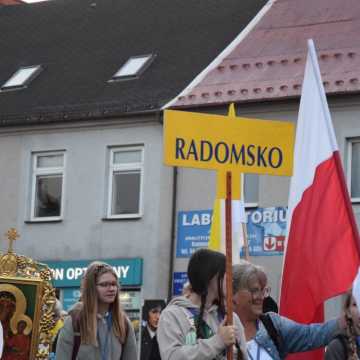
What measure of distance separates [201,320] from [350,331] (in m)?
1.06

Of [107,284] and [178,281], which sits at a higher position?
[178,281]

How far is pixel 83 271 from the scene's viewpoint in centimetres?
3186

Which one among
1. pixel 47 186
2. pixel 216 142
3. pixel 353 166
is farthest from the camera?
pixel 47 186

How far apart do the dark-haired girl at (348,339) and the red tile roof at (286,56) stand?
72.4 feet

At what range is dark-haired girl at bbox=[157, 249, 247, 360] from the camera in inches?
292

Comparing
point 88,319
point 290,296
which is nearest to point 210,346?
point 290,296

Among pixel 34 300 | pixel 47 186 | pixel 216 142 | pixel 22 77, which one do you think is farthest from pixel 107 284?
pixel 22 77

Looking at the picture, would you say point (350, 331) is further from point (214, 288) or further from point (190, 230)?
point (190, 230)

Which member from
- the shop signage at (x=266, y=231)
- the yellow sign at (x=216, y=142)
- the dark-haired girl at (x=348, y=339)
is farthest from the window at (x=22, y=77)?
the dark-haired girl at (x=348, y=339)

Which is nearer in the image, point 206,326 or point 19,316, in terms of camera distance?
point 206,326

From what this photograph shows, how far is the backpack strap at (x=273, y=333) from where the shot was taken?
8.21 metres

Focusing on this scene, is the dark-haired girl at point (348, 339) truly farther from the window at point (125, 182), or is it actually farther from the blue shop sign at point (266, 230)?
the window at point (125, 182)

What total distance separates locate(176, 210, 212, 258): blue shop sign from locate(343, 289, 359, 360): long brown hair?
76.2 ft

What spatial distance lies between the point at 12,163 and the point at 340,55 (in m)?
7.98
